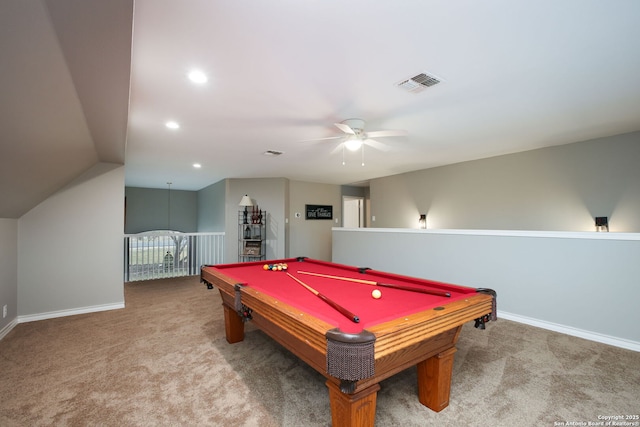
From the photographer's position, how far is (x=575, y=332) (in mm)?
3057

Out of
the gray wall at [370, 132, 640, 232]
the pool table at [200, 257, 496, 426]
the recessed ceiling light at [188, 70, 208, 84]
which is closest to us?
the pool table at [200, 257, 496, 426]

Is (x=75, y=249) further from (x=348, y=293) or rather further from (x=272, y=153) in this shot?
(x=348, y=293)

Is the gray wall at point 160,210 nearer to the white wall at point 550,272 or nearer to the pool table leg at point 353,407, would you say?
the white wall at point 550,272

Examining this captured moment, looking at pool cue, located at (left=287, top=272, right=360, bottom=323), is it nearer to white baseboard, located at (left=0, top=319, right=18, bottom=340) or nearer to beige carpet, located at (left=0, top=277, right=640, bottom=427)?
beige carpet, located at (left=0, top=277, right=640, bottom=427)

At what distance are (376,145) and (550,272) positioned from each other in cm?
252

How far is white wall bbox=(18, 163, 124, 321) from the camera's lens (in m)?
3.57

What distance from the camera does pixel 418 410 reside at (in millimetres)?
1839

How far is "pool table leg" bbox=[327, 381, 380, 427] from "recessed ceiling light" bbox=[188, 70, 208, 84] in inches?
85.0

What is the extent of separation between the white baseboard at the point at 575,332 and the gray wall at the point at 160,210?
8.68 metres

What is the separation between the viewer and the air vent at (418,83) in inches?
87.0

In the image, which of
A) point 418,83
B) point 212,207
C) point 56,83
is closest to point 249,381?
point 56,83

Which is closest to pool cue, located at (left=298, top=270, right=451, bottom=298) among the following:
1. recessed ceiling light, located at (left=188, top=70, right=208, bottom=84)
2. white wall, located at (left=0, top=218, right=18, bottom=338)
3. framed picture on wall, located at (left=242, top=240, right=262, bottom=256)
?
recessed ceiling light, located at (left=188, top=70, right=208, bottom=84)

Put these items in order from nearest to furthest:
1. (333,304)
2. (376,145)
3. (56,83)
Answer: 1. (56,83)
2. (333,304)
3. (376,145)

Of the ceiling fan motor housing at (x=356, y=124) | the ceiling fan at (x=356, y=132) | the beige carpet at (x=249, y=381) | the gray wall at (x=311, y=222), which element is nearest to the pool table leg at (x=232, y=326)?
the beige carpet at (x=249, y=381)
